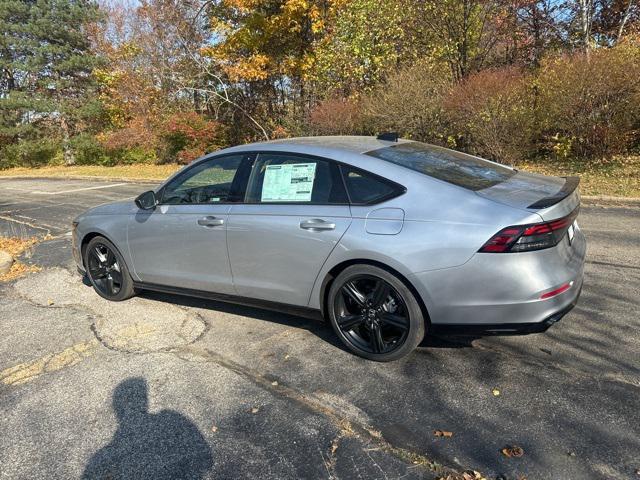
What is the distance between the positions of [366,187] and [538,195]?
1.12m

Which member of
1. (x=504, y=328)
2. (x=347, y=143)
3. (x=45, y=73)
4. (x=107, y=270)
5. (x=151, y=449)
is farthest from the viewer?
(x=45, y=73)

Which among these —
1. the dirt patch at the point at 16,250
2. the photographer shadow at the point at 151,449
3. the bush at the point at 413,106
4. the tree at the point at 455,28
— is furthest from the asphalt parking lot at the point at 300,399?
the tree at the point at 455,28

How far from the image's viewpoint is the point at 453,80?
46.7 feet

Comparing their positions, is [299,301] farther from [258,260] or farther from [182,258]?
[182,258]

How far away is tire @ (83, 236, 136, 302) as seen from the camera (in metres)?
4.78

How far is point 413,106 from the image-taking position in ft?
41.8

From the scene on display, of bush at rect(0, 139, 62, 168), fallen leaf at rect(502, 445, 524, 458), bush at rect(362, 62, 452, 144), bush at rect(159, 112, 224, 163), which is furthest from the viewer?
bush at rect(0, 139, 62, 168)

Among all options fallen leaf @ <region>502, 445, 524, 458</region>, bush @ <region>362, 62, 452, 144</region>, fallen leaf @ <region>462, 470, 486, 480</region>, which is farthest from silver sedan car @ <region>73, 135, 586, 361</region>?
bush @ <region>362, 62, 452, 144</region>

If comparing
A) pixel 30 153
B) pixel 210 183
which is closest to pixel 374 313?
pixel 210 183

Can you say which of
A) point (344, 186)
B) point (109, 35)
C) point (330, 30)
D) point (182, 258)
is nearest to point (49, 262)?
point (182, 258)

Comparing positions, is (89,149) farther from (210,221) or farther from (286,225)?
(286,225)

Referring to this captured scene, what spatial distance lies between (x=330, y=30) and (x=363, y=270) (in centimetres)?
1681

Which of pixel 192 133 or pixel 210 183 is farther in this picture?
pixel 192 133

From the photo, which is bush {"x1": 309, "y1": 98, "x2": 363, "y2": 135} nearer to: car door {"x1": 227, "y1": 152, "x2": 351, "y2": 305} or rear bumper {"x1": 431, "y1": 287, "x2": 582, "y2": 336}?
car door {"x1": 227, "y1": 152, "x2": 351, "y2": 305}
